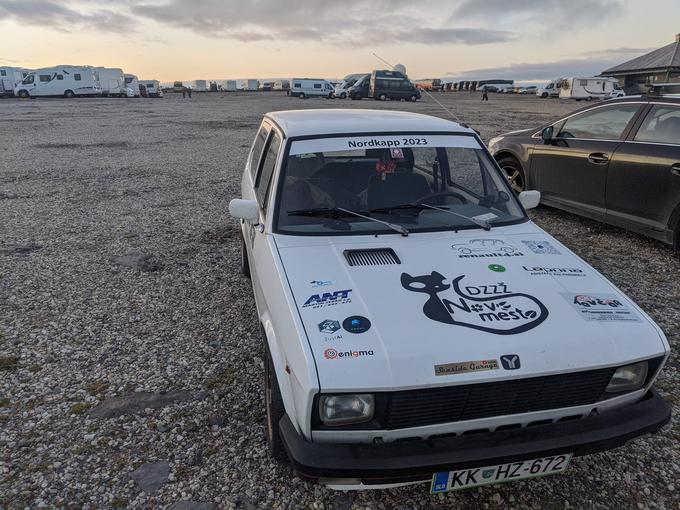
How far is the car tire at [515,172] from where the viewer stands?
23.8 ft

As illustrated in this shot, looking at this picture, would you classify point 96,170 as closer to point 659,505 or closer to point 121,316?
point 121,316

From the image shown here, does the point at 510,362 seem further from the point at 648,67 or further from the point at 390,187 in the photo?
the point at 648,67

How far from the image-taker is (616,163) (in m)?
5.71

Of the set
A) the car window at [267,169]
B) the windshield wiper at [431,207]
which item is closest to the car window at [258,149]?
the car window at [267,169]

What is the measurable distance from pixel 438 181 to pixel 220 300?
2.33 meters

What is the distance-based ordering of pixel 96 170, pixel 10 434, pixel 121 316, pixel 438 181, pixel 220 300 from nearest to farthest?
pixel 10 434 < pixel 438 181 < pixel 121 316 < pixel 220 300 < pixel 96 170

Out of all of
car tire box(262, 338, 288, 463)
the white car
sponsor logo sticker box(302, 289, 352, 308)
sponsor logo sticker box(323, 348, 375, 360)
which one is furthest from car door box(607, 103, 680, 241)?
car tire box(262, 338, 288, 463)

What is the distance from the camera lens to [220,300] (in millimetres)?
4520

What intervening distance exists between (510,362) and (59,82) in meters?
53.3

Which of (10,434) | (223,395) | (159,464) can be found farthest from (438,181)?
(10,434)

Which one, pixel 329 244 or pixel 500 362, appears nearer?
pixel 500 362

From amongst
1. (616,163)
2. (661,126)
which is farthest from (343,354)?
(661,126)

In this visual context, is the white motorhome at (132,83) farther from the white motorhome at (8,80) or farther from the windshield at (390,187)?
the windshield at (390,187)

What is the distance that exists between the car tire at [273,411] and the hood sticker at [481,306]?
84 centimetres
